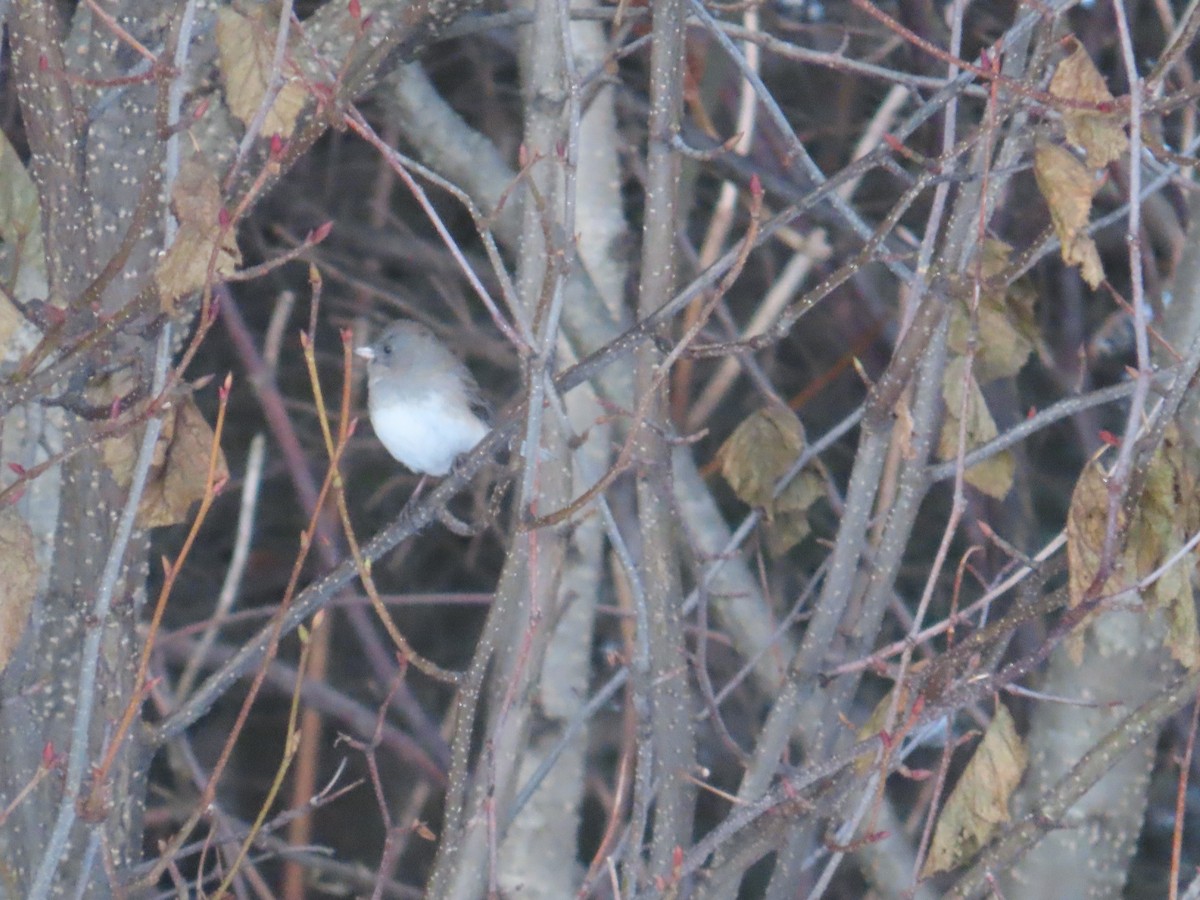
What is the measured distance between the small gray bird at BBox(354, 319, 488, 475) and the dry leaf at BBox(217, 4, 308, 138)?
148cm

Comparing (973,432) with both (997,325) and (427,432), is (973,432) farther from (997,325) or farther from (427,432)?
(427,432)

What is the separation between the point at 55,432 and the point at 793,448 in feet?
3.73

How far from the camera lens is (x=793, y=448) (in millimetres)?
1827

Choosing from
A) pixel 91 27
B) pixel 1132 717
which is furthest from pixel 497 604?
pixel 91 27

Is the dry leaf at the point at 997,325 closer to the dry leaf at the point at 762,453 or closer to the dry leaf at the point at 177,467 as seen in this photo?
the dry leaf at the point at 762,453

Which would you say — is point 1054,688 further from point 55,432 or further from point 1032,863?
point 55,432

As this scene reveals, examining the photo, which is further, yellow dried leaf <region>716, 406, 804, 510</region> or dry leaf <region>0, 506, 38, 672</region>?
yellow dried leaf <region>716, 406, 804, 510</region>

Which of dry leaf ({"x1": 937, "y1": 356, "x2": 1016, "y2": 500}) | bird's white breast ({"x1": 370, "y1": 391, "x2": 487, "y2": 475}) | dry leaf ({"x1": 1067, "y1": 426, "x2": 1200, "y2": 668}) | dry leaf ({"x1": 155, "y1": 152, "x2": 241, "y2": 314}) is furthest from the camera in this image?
bird's white breast ({"x1": 370, "y1": 391, "x2": 487, "y2": 475})

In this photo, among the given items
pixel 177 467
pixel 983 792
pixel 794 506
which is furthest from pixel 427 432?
pixel 983 792

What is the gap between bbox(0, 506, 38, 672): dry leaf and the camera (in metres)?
1.37

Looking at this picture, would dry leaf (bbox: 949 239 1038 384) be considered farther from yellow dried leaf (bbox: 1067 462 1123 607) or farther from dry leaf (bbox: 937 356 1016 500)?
yellow dried leaf (bbox: 1067 462 1123 607)

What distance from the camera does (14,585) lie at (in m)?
1.37

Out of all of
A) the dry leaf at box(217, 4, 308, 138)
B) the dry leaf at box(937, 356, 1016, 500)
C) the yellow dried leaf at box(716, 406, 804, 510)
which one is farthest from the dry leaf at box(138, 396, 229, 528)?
the dry leaf at box(937, 356, 1016, 500)

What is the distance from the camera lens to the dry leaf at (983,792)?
1582 millimetres
